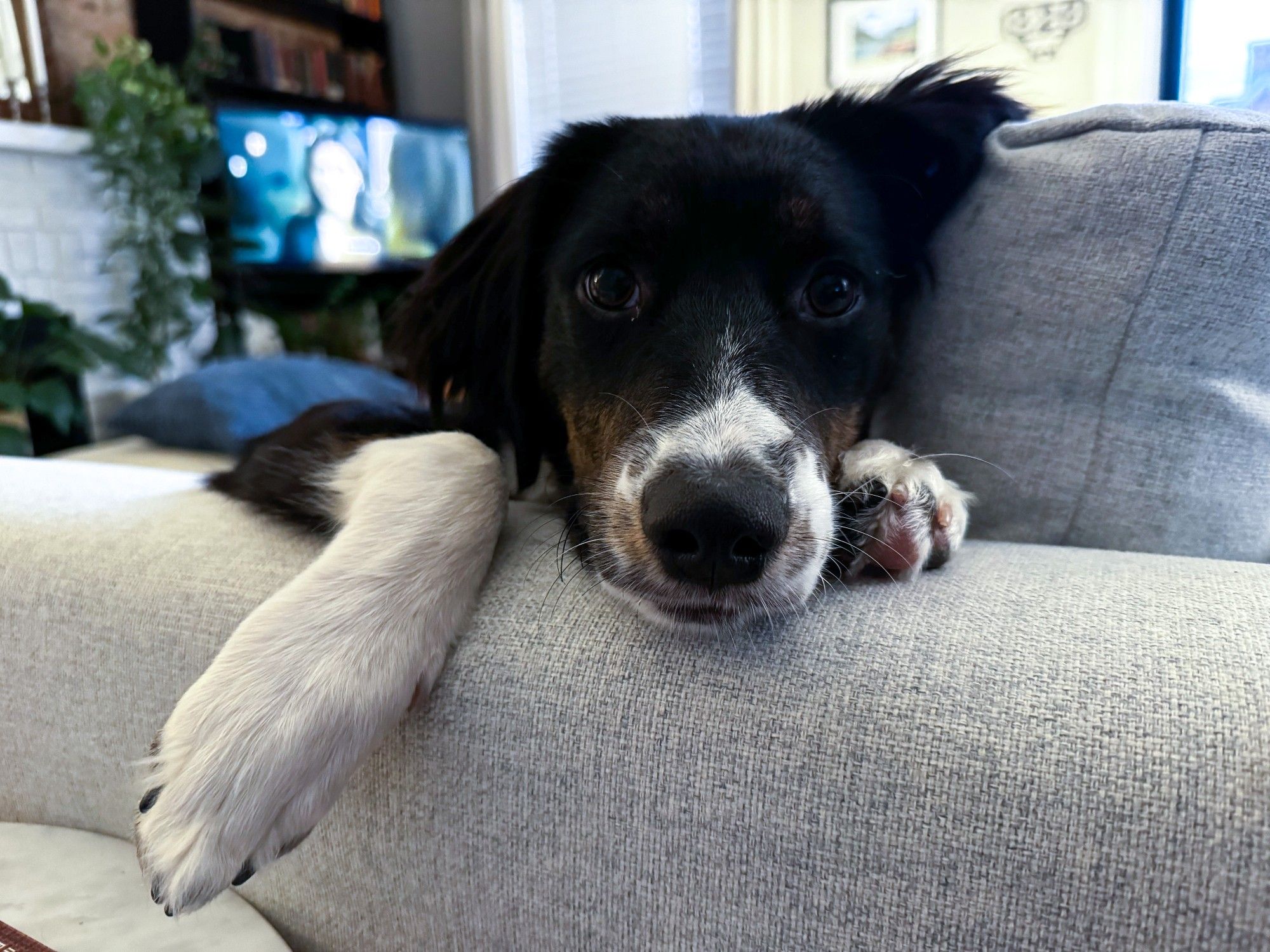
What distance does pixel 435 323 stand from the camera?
1.42m

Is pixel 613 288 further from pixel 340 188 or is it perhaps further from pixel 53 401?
pixel 340 188

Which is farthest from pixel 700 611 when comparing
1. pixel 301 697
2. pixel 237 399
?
pixel 237 399

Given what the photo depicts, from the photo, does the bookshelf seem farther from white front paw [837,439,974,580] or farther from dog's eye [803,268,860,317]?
white front paw [837,439,974,580]

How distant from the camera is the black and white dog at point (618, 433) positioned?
0.85m

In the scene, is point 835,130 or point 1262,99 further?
point 1262,99

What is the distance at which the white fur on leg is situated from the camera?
0.80 metres

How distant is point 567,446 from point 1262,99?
4827 millimetres

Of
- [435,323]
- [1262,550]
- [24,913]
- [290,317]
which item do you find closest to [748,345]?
[435,323]

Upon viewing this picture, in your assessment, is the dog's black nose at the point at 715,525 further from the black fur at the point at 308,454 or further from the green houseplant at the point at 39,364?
the green houseplant at the point at 39,364

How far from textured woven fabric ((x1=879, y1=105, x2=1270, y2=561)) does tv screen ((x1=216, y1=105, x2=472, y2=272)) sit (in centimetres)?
398

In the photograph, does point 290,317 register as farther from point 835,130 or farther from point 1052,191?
point 1052,191

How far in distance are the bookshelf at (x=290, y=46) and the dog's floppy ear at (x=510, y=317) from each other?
4651 millimetres

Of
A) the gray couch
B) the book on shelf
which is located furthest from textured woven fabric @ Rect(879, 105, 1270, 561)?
the book on shelf

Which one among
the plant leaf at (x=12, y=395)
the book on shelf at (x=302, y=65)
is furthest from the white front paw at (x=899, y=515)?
the book on shelf at (x=302, y=65)
